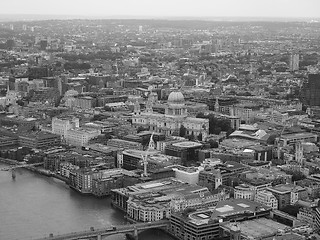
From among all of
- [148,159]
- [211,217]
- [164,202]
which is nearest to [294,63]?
[148,159]

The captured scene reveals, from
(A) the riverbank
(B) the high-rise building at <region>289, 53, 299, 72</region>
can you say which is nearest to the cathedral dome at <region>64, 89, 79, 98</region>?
(A) the riverbank

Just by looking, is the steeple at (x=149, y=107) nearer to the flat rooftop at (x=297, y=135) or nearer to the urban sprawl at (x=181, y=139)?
the urban sprawl at (x=181, y=139)

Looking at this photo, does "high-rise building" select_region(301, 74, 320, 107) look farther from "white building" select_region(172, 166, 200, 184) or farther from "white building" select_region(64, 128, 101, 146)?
"white building" select_region(172, 166, 200, 184)

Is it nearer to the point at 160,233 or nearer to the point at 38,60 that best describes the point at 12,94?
the point at 38,60

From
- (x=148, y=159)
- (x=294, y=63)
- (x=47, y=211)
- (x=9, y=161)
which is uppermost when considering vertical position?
(x=148, y=159)

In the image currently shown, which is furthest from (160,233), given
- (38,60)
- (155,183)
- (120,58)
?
(120,58)

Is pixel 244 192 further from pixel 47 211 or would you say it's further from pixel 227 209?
pixel 47 211
